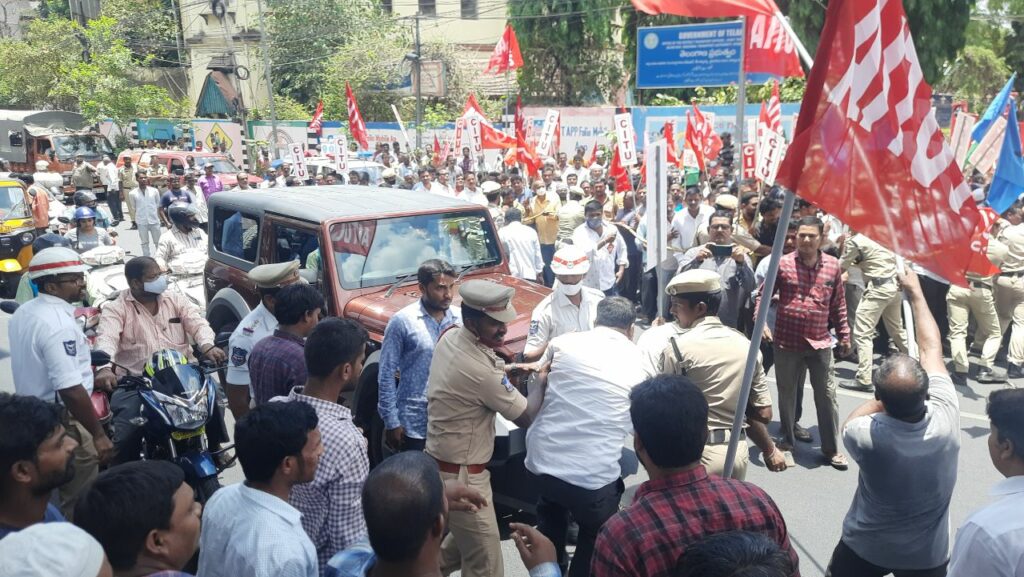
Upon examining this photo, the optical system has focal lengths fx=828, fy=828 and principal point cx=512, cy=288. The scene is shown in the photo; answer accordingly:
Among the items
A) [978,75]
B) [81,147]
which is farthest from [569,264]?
[978,75]

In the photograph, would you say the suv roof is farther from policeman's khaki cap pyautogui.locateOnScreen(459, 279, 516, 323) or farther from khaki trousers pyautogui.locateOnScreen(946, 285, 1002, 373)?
khaki trousers pyautogui.locateOnScreen(946, 285, 1002, 373)

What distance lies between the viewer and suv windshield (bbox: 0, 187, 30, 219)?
44.2 feet

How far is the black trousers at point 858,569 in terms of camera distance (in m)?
3.34

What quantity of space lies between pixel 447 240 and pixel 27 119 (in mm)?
30078

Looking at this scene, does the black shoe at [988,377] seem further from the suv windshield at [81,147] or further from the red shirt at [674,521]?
the suv windshield at [81,147]

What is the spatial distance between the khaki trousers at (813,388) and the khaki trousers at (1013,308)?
323 centimetres

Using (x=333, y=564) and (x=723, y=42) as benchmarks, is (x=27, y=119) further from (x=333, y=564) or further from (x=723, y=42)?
(x=333, y=564)

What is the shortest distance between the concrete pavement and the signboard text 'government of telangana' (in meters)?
19.0

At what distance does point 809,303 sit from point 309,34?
37910 mm

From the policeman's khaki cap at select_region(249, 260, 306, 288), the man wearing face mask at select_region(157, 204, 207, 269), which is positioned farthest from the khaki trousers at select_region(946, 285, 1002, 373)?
the man wearing face mask at select_region(157, 204, 207, 269)

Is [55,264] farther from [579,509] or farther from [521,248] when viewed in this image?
[521,248]

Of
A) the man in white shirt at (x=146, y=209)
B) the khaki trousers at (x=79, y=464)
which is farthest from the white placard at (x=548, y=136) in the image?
the khaki trousers at (x=79, y=464)

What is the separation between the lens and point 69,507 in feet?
13.5

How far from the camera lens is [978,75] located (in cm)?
3941
